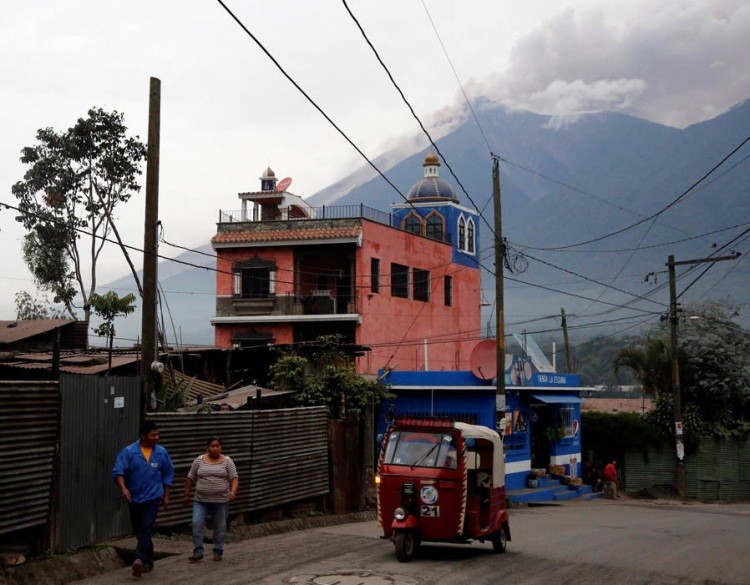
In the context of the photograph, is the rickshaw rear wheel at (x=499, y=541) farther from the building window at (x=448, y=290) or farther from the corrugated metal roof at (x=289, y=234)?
the building window at (x=448, y=290)

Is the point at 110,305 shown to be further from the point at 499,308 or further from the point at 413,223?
the point at 413,223

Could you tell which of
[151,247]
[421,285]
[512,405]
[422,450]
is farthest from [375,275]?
[422,450]

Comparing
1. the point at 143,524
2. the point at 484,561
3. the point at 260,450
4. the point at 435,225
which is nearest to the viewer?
the point at 143,524

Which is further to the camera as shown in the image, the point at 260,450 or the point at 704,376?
the point at 704,376

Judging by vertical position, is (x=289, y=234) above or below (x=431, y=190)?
below

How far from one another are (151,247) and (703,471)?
33.0 metres

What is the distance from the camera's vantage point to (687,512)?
3312 cm

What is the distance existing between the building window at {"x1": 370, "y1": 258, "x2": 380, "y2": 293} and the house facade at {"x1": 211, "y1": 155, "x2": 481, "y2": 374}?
0.06 m

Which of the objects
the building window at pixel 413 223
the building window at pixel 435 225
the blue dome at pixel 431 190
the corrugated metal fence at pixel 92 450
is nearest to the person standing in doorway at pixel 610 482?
the building window at pixel 435 225

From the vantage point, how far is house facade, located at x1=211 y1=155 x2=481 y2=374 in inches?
1815

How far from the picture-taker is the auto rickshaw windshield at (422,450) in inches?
573

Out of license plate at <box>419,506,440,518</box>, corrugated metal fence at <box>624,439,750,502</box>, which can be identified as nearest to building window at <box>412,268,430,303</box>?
corrugated metal fence at <box>624,439,750,502</box>

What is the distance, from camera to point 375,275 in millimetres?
46938

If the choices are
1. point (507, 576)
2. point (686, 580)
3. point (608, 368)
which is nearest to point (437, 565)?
point (507, 576)
